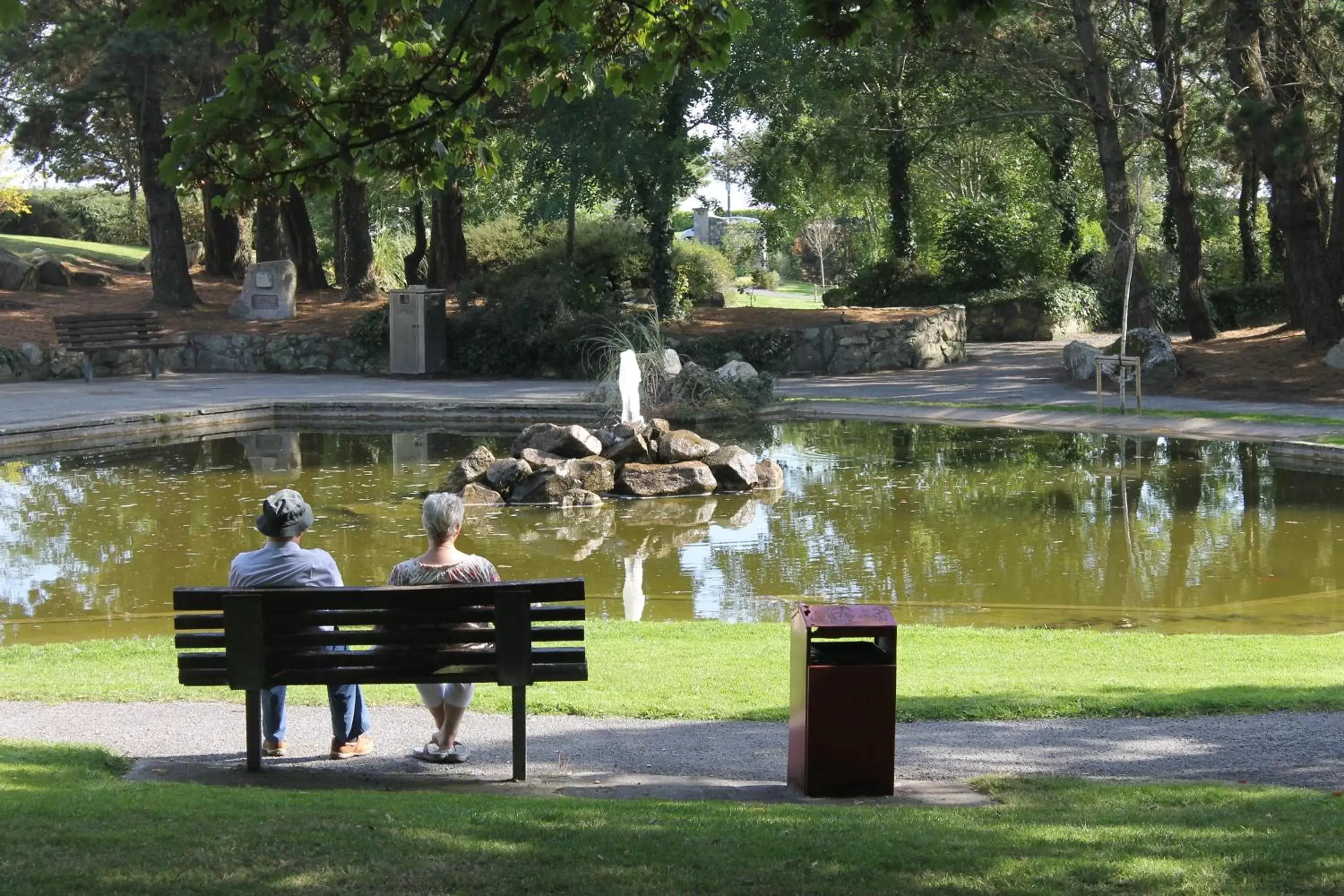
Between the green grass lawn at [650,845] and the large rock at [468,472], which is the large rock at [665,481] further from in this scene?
the green grass lawn at [650,845]

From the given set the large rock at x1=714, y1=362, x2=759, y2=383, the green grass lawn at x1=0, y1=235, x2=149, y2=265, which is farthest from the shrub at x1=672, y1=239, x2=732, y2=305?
the green grass lawn at x1=0, y1=235, x2=149, y2=265

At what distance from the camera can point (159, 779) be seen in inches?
247

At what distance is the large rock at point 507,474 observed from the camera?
55.1 feet

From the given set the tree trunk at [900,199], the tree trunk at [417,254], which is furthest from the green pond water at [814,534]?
the tree trunk at [900,199]

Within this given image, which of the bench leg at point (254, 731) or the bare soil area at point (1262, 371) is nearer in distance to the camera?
the bench leg at point (254, 731)

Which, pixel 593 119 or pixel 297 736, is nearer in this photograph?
pixel 297 736

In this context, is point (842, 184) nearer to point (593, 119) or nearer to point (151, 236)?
point (593, 119)

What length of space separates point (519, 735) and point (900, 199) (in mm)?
34560

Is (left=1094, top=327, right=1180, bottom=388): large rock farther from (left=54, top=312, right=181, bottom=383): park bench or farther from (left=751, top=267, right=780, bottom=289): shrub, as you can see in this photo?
(left=751, top=267, right=780, bottom=289): shrub

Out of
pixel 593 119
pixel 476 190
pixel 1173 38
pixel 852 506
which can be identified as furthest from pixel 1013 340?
pixel 852 506

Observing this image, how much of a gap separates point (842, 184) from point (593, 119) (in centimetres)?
1169

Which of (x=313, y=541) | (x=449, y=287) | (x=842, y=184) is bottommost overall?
(x=313, y=541)

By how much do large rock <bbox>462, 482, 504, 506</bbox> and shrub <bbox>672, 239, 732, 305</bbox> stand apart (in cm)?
1659

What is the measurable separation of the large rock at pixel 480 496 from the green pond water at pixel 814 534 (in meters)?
0.19
